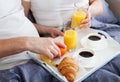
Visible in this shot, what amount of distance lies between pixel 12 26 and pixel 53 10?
292 mm

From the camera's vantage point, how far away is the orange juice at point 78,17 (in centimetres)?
156

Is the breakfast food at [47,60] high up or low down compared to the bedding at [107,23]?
up

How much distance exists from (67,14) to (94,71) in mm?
489

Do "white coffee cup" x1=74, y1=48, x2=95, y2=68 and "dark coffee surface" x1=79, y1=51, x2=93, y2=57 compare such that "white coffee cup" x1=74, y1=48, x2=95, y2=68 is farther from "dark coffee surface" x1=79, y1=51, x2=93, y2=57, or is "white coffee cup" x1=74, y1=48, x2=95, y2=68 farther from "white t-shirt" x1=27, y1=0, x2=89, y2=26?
"white t-shirt" x1=27, y1=0, x2=89, y2=26

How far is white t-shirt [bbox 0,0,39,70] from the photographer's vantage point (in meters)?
1.42

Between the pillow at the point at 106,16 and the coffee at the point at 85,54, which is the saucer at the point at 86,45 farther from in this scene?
the pillow at the point at 106,16

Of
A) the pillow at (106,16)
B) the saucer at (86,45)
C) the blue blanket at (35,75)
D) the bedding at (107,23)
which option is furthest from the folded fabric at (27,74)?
the pillow at (106,16)

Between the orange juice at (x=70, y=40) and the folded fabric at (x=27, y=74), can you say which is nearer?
the folded fabric at (x=27, y=74)

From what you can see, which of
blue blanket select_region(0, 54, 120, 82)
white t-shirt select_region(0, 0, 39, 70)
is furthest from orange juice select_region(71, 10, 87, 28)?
blue blanket select_region(0, 54, 120, 82)

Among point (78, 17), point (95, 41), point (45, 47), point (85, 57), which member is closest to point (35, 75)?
point (45, 47)

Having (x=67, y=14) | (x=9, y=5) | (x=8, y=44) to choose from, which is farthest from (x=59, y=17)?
(x=8, y=44)

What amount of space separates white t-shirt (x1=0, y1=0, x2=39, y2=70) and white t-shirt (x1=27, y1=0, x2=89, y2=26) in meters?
0.14

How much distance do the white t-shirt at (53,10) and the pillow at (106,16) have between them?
0.84 feet

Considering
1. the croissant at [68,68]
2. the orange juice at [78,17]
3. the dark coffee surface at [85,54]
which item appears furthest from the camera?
the orange juice at [78,17]
